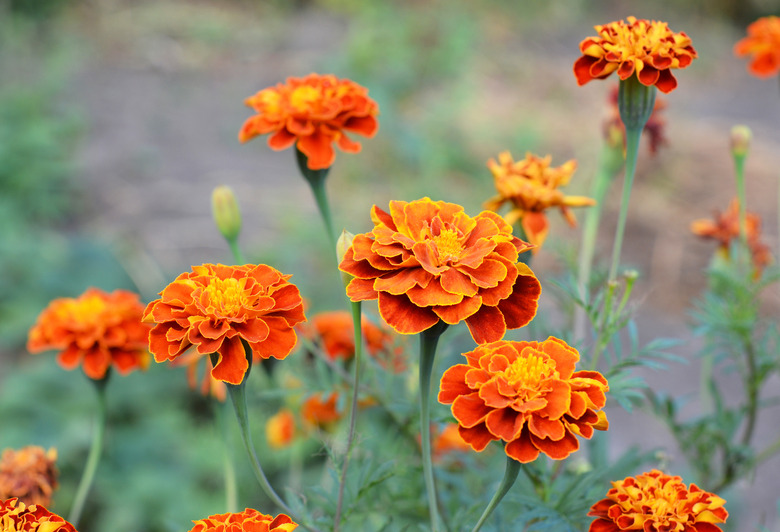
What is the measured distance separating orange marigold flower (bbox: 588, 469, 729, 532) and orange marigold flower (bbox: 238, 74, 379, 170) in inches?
14.4

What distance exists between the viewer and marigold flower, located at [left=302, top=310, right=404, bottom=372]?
0.80 metres

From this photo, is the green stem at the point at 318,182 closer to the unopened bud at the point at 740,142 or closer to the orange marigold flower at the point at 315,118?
the orange marigold flower at the point at 315,118

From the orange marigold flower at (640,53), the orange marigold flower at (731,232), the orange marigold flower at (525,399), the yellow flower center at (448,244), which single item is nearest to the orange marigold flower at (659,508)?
the orange marigold flower at (525,399)

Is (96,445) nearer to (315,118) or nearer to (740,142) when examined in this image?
(315,118)

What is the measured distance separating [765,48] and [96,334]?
2.66ft

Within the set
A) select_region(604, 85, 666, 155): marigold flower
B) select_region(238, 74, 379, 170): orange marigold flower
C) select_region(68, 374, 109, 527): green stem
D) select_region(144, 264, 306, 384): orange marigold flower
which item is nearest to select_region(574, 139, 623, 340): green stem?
select_region(604, 85, 666, 155): marigold flower

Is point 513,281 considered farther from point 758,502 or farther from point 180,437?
point 180,437

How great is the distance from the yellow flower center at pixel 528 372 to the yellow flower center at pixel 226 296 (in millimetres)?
176

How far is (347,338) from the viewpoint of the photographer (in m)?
0.85

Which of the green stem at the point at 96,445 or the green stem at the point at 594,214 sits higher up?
the green stem at the point at 594,214

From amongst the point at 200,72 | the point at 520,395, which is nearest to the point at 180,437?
the point at 520,395

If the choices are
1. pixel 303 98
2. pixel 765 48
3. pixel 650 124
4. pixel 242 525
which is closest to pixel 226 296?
pixel 242 525

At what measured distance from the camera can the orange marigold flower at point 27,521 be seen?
45cm

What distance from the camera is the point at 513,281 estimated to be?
450 millimetres
